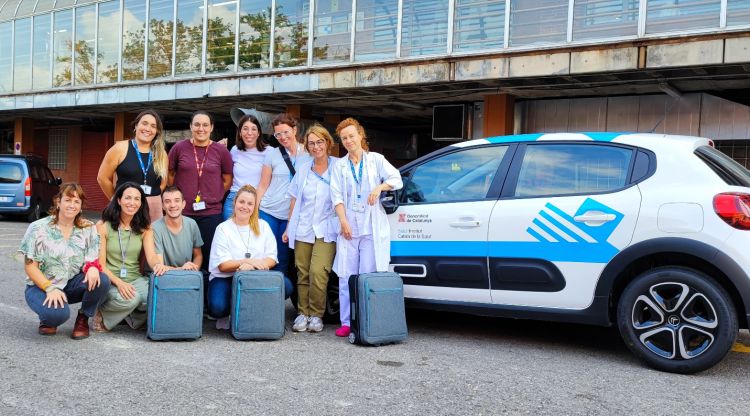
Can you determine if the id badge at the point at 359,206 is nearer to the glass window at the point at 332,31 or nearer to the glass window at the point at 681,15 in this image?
the glass window at the point at 681,15

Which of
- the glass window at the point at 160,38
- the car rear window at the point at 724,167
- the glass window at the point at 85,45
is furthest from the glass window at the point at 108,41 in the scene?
the car rear window at the point at 724,167

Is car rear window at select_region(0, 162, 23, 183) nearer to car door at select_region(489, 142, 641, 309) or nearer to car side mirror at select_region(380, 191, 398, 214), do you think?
car side mirror at select_region(380, 191, 398, 214)

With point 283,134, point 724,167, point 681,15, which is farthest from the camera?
point 681,15

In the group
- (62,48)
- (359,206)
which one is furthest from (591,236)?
(62,48)

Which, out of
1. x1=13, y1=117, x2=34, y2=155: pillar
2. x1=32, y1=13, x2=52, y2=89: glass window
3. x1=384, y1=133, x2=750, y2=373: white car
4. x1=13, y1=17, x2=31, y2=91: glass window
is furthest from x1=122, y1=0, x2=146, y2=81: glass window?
x1=384, y1=133, x2=750, y2=373: white car

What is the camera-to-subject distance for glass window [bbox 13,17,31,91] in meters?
20.7

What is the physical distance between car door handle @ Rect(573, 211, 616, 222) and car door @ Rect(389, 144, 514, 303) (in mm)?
674

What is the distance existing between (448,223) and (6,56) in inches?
824

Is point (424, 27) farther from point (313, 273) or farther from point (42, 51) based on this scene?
point (42, 51)

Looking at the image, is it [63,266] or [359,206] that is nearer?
[63,266]

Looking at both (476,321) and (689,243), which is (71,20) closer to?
(476,321)

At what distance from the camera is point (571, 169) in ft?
16.4

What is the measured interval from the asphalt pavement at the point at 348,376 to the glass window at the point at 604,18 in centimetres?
→ 636

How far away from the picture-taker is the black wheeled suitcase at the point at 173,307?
16.6ft
